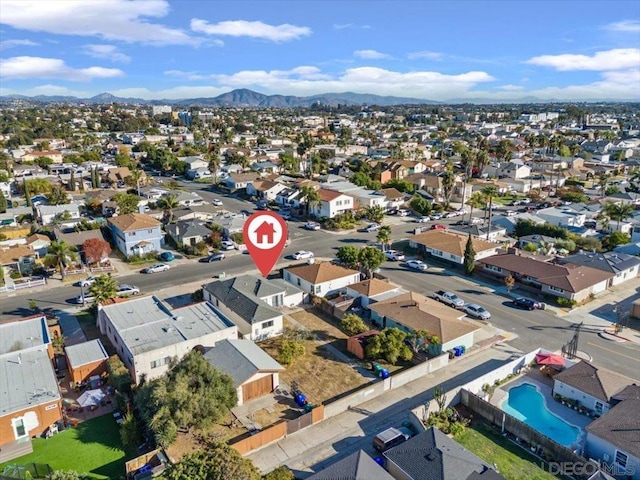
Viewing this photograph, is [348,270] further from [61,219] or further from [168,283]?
[61,219]

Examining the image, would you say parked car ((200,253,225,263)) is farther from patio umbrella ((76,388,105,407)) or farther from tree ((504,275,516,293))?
tree ((504,275,516,293))

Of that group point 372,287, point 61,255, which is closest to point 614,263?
point 372,287

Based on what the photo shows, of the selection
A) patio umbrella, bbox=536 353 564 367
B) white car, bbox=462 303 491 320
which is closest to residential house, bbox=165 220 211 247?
white car, bbox=462 303 491 320

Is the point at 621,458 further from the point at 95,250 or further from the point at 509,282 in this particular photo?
the point at 95,250

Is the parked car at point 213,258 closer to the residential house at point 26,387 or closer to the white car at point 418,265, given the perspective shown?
the white car at point 418,265

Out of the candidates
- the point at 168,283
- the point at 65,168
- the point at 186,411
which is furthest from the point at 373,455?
the point at 65,168

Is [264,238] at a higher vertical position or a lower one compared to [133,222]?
higher

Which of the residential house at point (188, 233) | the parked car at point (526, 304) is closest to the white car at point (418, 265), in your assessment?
the parked car at point (526, 304)
